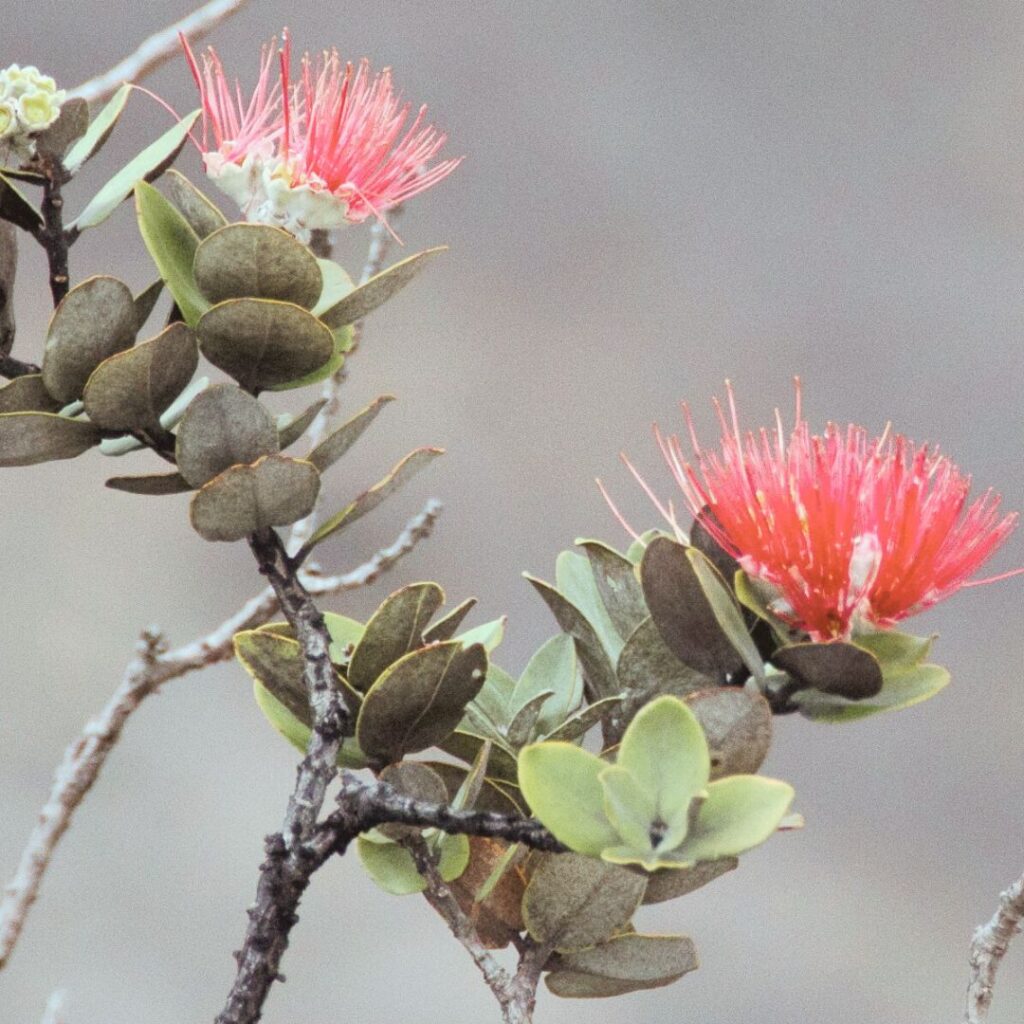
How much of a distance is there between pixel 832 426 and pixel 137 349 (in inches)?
4.3

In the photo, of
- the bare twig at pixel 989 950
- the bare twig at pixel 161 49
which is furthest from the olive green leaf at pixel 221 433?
the bare twig at pixel 161 49

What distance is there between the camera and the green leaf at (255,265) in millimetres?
199

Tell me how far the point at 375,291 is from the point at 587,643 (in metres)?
0.07

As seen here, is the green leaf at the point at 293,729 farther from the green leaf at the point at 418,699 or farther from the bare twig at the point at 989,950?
the bare twig at the point at 989,950

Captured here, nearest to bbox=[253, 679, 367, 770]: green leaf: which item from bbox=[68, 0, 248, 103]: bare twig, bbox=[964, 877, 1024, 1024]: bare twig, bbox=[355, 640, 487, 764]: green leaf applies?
bbox=[355, 640, 487, 764]: green leaf

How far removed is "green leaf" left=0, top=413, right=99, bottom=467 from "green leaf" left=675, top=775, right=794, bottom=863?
11 cm

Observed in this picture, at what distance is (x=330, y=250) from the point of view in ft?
1.09

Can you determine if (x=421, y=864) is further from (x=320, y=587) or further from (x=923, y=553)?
(x=320, y=587)

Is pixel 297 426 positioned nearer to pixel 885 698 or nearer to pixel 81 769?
pixel 885 698

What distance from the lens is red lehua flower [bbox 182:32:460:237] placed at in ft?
0.77

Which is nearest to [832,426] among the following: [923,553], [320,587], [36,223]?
[923,553]

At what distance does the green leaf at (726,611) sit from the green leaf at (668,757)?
0.03 m

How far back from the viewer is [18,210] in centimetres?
22

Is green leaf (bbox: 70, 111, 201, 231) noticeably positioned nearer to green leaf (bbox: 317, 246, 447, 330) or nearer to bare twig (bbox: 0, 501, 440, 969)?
green leaf (bbox: 317, 246, 447, 330)
